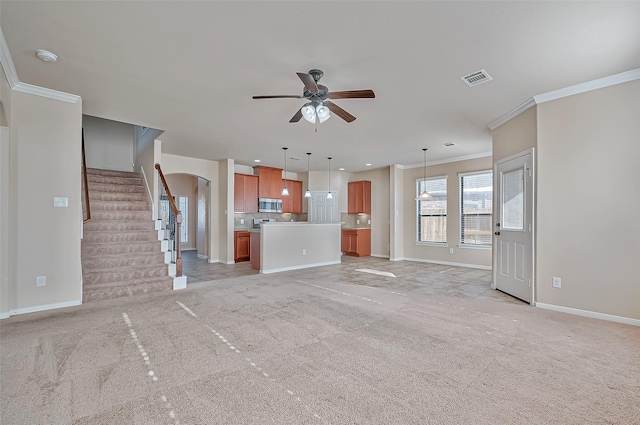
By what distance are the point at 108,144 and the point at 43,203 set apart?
463cm

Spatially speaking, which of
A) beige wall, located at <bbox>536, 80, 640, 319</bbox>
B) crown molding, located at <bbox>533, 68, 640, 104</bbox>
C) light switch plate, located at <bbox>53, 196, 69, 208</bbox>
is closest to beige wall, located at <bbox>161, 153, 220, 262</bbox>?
light switch plate, located at <bbox>53, 196, 69, 208</bbox>

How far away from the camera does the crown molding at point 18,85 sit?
2.84m

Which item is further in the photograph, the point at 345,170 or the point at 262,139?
the point at 345,170

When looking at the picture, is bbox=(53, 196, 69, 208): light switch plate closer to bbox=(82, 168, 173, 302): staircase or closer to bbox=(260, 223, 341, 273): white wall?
bbox=(82, 168, 173, 302): staircase

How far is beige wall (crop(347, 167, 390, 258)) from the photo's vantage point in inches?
361

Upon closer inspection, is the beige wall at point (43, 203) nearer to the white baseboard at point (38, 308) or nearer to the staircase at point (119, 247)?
the white baseboard at point (38, 308)

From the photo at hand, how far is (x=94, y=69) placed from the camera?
320 cm

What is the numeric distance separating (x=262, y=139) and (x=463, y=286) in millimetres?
4664

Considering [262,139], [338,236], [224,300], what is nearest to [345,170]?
[338,236]

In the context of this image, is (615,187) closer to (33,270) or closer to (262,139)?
(262,139)

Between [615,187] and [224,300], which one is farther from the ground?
[615,187]

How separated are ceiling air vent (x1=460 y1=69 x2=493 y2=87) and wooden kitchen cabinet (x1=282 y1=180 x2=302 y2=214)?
669 cm

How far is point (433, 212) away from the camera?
8133 mm

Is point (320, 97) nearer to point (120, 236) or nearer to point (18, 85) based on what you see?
point (18, 85)
